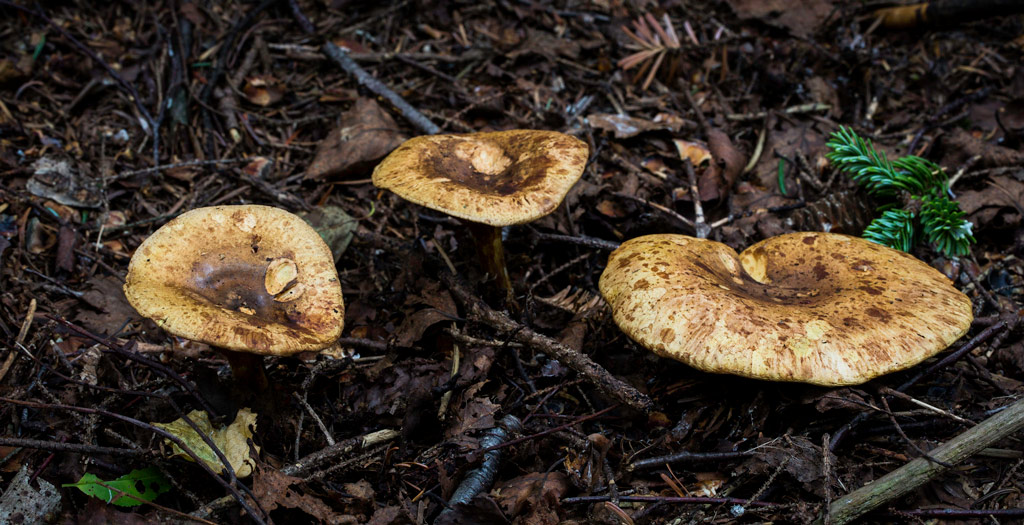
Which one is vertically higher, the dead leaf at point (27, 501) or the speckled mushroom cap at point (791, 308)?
the speckled mushroom cap at point (791, 308)

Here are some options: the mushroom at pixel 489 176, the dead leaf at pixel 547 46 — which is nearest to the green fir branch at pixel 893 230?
the mushroom at pixel 489 176

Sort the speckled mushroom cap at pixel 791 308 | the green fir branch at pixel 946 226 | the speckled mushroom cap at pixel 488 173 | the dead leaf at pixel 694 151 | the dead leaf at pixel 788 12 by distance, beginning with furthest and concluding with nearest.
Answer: the dead leaf at pixel 788 12, the dead leaf at pixel 694 151, the green fir branch at pixel 946 226, the speckled mushroom cap at pixel 488 173, the speckled mushroom cap at pixel 791 308

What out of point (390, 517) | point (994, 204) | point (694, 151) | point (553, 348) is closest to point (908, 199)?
point (994, 204)

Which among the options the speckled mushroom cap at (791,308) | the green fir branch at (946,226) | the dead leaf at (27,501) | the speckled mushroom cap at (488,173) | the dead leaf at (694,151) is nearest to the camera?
the dead leaf at (27,501)

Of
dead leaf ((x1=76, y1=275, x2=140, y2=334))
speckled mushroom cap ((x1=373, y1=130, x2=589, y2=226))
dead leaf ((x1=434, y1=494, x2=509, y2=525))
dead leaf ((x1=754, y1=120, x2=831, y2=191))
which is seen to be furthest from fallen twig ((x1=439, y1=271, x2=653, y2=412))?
dead leaf ((x1=754, y1=120, x2=831, y2=191))

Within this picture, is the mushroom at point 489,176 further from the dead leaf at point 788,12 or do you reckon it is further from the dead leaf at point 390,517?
the dead leaf at point 788,12

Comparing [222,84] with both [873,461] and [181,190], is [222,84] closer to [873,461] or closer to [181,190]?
[181,190]

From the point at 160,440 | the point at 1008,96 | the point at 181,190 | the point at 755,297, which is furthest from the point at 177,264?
the point at 1008,96

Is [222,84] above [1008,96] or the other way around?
the other way around

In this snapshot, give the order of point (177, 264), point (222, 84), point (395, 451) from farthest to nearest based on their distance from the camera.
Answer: point (222, 84) → point (395, 451) → point (177, 264)
